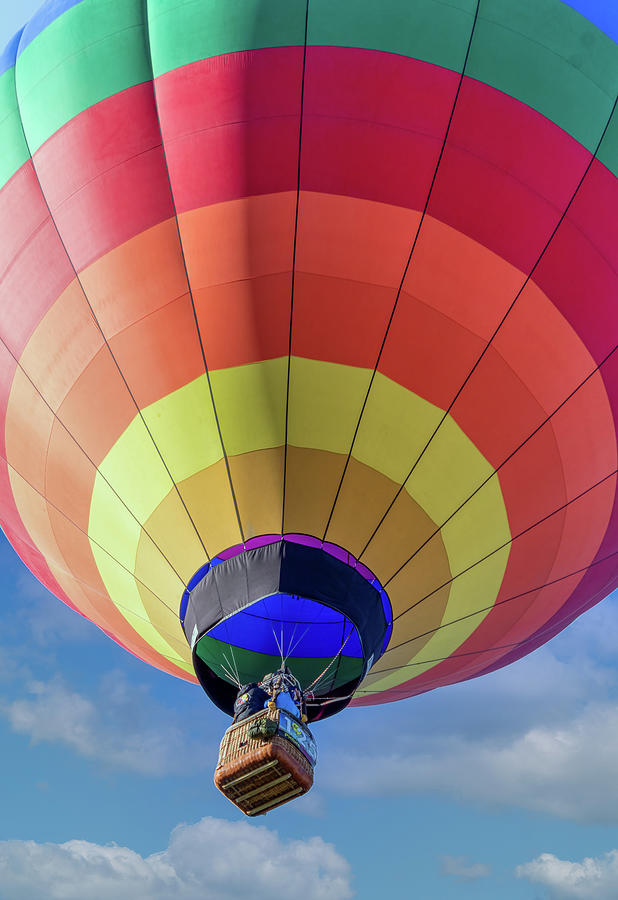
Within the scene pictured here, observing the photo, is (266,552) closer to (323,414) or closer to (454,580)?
(323,414)

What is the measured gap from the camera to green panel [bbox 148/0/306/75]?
5203 mm

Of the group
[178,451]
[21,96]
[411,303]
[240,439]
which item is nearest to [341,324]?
[411,303]

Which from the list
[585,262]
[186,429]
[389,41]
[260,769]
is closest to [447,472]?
[585,262]

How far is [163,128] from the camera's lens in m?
5.41

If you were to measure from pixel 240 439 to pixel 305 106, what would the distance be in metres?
2.22

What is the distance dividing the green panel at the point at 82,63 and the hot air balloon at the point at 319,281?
0.07ft

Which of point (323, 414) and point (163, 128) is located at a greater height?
point (163, 128)

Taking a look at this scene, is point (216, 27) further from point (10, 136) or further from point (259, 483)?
point (259, 483)

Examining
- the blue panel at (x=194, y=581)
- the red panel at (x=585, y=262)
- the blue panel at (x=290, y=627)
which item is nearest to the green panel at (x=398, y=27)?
the red panel at (x=585, y=262)

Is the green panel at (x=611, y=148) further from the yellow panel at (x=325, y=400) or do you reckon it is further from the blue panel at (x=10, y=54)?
the blue panel at (x=10, y=54)

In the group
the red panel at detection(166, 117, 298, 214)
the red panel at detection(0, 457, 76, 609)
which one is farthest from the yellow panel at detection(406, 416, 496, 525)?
the red panel at detection(0, 457, 76, 609)

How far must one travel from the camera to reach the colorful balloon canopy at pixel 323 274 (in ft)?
17.0

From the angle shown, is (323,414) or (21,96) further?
(21,96)

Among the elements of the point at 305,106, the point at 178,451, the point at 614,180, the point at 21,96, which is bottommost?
the point at 178,451
